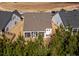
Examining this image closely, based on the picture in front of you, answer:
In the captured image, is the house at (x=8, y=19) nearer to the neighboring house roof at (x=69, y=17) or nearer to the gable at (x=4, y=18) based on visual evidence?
the gable at (x=4, y=18)

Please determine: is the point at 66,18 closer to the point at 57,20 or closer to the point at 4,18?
the point at 57,20

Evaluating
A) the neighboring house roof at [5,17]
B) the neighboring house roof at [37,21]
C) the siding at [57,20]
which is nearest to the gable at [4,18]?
the neighboring house roof at [5,17]

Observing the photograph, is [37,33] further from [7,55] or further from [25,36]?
[7,55]

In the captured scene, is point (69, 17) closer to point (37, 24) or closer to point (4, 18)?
point (37, 24)

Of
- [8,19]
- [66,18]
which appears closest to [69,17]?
[66,18]
